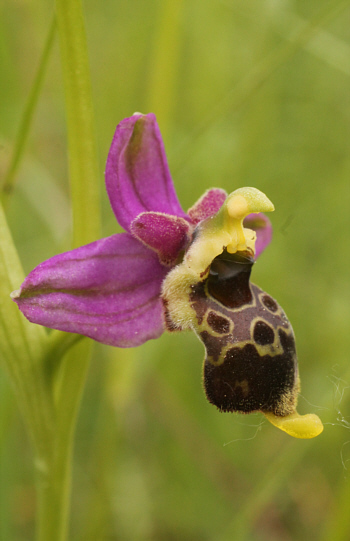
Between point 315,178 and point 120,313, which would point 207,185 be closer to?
point 315,178

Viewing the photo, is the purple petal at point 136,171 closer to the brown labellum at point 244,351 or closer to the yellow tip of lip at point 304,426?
the brown labellum at point 244,351

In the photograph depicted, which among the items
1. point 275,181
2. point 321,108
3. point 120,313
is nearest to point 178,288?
point 120,313

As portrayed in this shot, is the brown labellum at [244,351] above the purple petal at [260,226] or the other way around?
the other way around

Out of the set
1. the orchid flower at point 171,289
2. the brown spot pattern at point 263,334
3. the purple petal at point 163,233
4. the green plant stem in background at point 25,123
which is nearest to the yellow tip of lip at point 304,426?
the orchid flower at point 171,289

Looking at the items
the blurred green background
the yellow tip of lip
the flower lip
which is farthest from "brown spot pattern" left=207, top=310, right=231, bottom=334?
the blurred green background

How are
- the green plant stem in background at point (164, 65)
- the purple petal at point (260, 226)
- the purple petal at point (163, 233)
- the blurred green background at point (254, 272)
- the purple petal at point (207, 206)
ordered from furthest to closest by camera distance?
the green plant stem in background at point (164, 65) < the blurred green background at point (254, 272) < the purple petal at point (260, 226) < the purple petal at point (207, 206) < the purple petal at point (163, 233)

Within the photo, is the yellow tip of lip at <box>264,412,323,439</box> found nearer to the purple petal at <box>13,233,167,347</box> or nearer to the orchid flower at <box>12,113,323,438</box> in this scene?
the orchid flower at <box>12,113,323,438</box>
